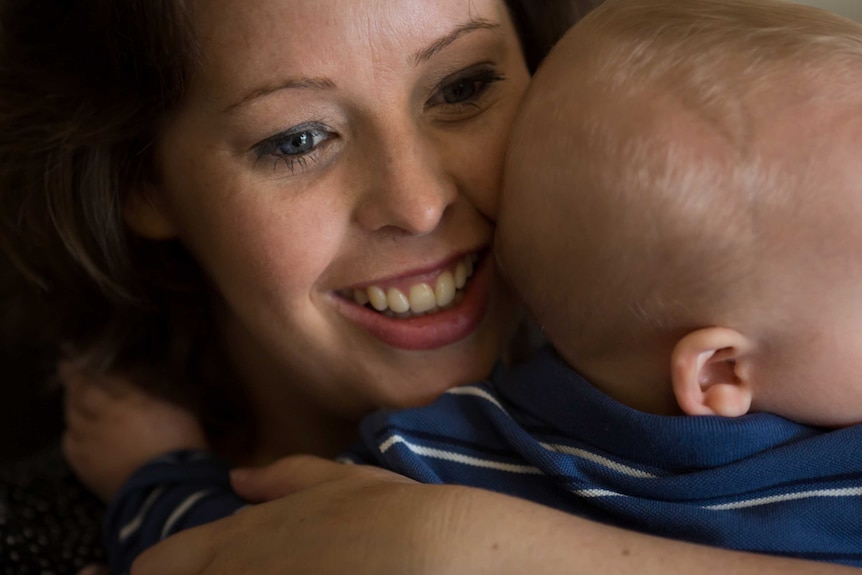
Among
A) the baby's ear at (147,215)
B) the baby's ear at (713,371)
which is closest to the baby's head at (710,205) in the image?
the baby's ear at (713,371)

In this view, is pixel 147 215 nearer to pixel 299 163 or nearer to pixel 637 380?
pixel 299 163

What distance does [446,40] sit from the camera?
122 cm

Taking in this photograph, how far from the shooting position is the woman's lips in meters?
1.34

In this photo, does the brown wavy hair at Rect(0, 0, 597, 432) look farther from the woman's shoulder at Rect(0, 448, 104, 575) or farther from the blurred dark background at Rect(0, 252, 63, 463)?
the woman's shoulder at Rect(0, 448, 104, 575)

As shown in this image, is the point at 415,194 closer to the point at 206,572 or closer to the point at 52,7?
the point at 206,572

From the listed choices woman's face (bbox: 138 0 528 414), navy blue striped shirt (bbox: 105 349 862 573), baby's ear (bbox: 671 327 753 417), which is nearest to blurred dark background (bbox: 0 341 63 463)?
woman's face (bbox: 138 0 528 414)

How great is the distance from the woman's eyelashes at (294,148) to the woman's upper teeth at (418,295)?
0.69ft

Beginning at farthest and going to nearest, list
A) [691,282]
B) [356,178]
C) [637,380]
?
[356,178]
[637,380]
[691,282]

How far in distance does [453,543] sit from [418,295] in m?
0.46

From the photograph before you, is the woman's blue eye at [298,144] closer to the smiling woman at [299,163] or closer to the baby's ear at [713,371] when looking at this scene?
the smiling woman at [299,163]

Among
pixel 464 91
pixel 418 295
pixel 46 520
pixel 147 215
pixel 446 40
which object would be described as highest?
pixel 446 40

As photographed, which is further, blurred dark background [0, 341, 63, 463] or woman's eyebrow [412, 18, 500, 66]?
blurred dark background [0, 341, 63, 463]

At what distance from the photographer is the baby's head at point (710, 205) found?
0.99 meters

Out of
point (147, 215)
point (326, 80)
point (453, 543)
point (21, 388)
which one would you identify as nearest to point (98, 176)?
point (147, 215)
